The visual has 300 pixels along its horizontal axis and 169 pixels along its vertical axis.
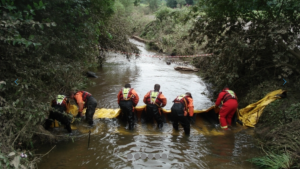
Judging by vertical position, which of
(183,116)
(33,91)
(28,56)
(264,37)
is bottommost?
(183,116)

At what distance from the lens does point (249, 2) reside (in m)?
7.88

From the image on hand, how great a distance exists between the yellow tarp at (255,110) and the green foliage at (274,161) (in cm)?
220

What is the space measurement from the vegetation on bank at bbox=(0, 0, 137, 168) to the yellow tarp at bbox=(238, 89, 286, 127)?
512cm

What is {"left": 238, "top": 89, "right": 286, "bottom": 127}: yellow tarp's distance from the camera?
22.3 feet

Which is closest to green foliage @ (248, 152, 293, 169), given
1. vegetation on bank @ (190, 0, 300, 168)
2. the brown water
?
the brown water

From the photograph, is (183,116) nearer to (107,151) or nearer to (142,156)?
(142,156)

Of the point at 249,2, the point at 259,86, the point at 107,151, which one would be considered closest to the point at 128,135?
the point at 107,151

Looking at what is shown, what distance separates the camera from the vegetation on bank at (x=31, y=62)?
3.55m

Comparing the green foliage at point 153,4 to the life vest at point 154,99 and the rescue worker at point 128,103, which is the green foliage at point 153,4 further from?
the rescue worker at point 128,103

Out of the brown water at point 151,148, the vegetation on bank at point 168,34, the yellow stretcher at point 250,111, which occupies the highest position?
the vegetation on bank at point 168,34

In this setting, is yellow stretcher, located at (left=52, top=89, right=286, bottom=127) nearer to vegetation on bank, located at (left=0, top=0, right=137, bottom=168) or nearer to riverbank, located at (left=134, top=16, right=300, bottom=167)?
riverbank, located at (left=134, top=16, right=300, bottom=167)

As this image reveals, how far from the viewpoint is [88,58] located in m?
8.28

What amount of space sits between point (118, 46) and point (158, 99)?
7902 mm

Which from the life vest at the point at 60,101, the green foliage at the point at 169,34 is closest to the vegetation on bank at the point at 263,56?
the life vest at the point at 60,101
